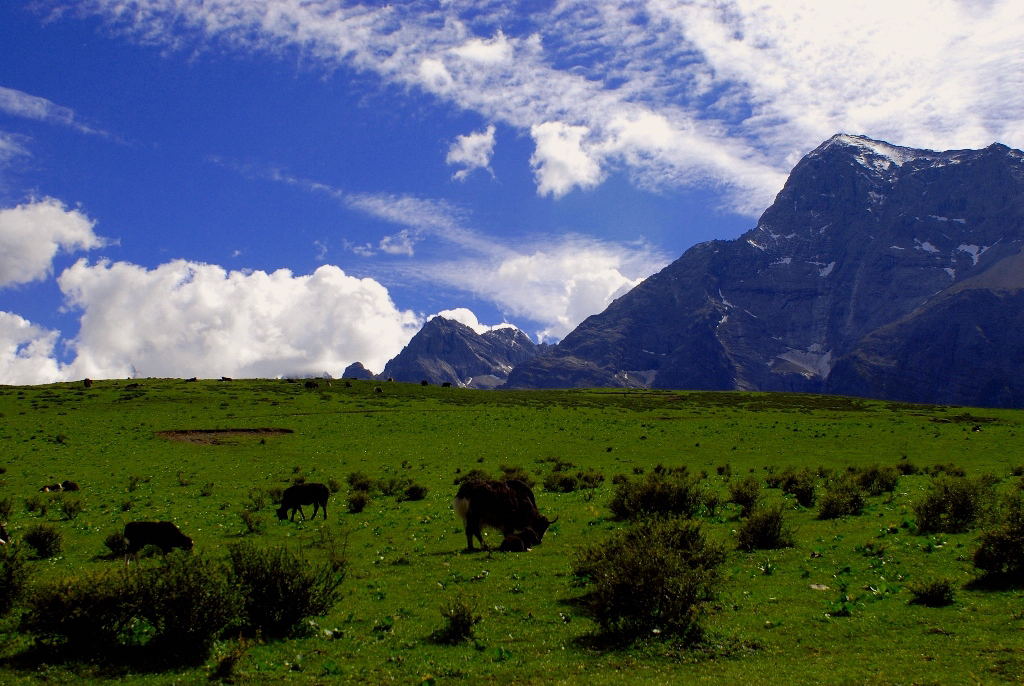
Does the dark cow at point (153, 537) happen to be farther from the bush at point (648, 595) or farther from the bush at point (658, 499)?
the bush at point (658, 499)

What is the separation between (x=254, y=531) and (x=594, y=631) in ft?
60.0

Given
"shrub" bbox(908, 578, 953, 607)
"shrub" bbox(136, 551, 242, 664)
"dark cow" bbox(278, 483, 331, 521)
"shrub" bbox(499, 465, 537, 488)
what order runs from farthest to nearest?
"shrub" bbox(499, 465, 537, 488) < "dark cow" bbox(278, 483, 331, 521) < "shrub" bbox(908, 578, 953, 607) < "shrub" bbox(136, 551, 242, 664)

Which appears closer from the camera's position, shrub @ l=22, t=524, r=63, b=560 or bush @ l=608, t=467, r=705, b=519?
shrub @ l=22, t=524, r=63, b=560

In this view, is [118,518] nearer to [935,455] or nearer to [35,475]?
[35,475]

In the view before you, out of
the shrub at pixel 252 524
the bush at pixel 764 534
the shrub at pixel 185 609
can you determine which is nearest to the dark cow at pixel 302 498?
the shrub at pixel 252 524

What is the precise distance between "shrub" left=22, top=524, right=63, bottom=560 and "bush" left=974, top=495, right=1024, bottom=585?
101ft

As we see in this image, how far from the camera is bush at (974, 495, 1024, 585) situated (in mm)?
16641

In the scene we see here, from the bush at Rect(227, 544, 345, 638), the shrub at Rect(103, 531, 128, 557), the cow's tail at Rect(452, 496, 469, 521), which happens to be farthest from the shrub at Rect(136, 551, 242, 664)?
the shrub at Rect(103, 531, 128, 557)

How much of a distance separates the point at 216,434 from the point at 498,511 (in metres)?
58.5

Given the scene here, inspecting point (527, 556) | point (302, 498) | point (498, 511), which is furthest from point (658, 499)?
point (302, 498)

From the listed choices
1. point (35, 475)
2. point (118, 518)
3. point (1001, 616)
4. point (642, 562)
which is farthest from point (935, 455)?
point (35, 475)

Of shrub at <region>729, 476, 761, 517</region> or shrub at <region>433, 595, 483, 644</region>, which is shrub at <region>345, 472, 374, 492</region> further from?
shrub at <region>433, 595, 483, 644</region>

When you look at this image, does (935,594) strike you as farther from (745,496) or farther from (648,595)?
(745,496)

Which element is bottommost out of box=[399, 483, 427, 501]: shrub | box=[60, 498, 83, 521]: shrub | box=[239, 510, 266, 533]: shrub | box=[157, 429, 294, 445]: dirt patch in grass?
box=[399, 483, 427, 501]: shrub
